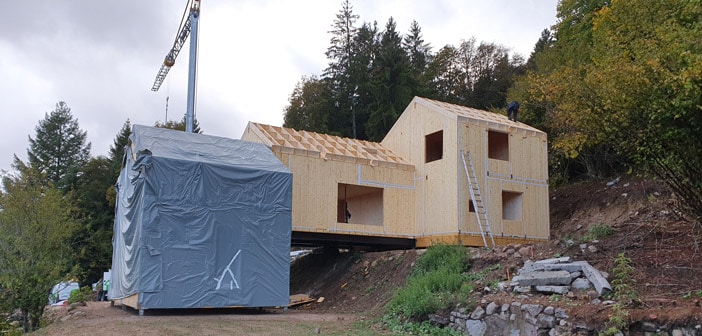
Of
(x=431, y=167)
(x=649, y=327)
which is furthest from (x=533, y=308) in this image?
(x=431, y=167)

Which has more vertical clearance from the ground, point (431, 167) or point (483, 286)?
point (431, 167)

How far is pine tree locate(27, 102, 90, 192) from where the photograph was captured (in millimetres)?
46156

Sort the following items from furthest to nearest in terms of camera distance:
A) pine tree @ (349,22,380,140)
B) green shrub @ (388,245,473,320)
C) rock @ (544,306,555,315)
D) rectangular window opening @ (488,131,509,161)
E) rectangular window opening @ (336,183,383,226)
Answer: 1. pine tree @ (349,22,380,140)
2. rectangular window opening @ (488,131,509,161)
3. rectangular window opening @ (336,183,383,226)
4. green shrub @ (388,245,473,320)
5. rock @ (544,306,555,315)

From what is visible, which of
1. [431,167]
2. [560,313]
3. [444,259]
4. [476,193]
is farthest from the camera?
[431,167]

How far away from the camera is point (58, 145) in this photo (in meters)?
47.8

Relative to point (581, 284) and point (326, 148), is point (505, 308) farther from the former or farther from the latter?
point (326, 148)

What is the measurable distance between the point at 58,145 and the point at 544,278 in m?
45.7

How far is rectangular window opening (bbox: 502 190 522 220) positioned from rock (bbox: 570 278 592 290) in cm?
844

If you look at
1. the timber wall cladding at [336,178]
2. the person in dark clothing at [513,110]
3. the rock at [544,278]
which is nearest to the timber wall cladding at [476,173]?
the person in dark clothing at [513,110]

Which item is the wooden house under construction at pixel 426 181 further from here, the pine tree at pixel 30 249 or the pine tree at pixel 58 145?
the pine tree at pixel 58 145

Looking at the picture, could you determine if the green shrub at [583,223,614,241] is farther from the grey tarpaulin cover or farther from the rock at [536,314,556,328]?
the grey tarpaulin cover

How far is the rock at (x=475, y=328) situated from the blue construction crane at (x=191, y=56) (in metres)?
→ 17.7

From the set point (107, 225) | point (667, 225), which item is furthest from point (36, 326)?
point (107, 225)

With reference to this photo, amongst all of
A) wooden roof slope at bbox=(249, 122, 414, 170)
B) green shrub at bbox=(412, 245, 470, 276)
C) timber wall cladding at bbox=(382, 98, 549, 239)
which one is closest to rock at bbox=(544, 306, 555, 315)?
green shrub at bbox=(412, 245, 470, 276)
